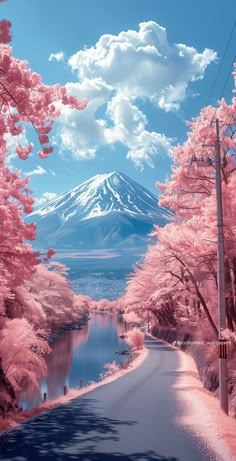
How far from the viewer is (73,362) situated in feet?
149

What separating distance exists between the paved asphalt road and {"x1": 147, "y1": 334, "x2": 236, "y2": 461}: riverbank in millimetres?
286

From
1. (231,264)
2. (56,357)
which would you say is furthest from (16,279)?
(56,357)

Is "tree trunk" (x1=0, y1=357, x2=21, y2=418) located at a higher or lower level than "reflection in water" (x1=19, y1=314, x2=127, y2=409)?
higher

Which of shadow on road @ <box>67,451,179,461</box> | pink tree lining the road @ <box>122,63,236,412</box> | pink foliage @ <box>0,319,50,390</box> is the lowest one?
shadow on road @ <box>67,451,179,461</box>

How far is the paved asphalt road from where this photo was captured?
7.43 metres

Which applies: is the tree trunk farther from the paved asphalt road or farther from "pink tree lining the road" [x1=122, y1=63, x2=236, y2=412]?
"pink tree lining the road" [x1=122, y1=63, x2=236, y2=412]

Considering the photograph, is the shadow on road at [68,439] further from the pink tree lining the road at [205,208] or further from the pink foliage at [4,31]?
the pink foliage at [4,31]

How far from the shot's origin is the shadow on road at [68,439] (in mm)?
7305

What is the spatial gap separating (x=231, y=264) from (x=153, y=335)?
2121 inches

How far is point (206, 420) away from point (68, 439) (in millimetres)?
4151

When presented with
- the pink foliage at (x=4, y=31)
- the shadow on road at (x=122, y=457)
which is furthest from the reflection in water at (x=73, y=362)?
the pink foliage at (x=4, y=31)

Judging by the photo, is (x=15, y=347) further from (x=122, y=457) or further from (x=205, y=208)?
(x=122, y=457)

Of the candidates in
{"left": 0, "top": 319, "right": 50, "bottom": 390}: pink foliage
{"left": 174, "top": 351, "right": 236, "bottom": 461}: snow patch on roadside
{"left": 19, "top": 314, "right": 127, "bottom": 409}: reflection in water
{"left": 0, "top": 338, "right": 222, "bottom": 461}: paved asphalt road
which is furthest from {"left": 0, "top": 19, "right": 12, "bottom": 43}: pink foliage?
{"left": 19, "top": 314, "right": 127, "bottom": 409}: reflection in water

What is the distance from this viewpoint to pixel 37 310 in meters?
35.2
